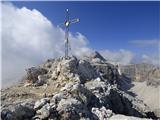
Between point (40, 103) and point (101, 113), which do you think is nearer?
point (40, 103)

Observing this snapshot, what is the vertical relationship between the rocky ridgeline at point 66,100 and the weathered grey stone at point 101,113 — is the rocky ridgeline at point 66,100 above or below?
above

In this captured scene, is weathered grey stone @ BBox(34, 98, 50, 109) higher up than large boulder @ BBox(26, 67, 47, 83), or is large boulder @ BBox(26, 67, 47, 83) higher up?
large boulder @ BBox(26, 67, 47, 83)

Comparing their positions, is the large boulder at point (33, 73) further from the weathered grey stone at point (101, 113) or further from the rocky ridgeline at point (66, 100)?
the weathered grey stone at point (101, 113)

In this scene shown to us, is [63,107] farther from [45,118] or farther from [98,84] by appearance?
[98,84]

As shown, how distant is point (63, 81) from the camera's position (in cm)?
8269

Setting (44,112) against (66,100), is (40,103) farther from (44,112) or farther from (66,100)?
Result: (66,100)

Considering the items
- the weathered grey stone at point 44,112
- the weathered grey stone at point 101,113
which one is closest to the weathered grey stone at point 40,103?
the weathered grey stone at point 44,112

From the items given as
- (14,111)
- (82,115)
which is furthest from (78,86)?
(14,111)

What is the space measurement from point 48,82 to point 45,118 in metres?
30.5

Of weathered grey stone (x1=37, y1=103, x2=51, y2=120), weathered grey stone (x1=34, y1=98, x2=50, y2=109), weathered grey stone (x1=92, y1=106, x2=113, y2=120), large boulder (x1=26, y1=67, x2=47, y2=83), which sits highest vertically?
large boulder (x1=26, y1=67, x2=47, y2=83)

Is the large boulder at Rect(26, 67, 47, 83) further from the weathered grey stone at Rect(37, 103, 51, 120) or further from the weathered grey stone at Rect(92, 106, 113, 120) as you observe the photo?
the weathered grey stone at Rect(37, 103, 51, 120)

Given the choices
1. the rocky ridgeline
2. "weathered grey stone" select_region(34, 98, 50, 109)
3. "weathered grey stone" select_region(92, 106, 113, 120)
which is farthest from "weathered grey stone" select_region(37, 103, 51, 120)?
"weathered grey stone" select_region(92, 106, 113, 120)

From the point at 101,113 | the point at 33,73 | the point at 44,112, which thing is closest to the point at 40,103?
the point at 44,112

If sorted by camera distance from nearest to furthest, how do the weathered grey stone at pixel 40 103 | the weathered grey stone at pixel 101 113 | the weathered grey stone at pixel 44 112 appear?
the weathered grey stone at pixel 44 112, the weathered grey stone at pixel 40 103, the weathered grey stone at pixel 101 113
